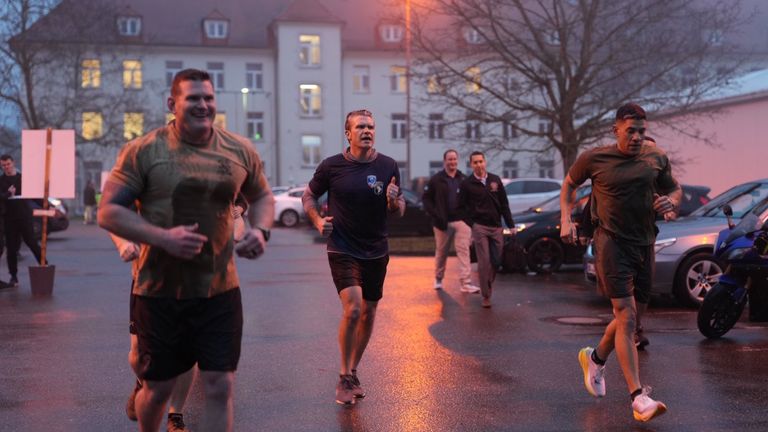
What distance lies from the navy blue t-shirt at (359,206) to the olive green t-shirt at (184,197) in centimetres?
246

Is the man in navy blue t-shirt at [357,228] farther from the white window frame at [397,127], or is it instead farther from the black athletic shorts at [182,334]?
the white window frame at [397,127]

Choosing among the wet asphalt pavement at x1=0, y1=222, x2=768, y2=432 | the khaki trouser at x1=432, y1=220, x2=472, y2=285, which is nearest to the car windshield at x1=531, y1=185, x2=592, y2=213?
the khaki trouser at x1=432, y1=220, x2=472, y2=285

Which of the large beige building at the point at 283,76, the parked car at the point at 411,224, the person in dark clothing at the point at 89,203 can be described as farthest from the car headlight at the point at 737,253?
the large beige building at the point at 283,76

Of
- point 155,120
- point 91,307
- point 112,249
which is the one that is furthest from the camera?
point 155,120

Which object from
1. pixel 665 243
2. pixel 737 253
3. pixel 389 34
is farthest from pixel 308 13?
pixel 737 253

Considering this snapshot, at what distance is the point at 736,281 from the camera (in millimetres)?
9469

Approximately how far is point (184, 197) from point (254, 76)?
5834 centimetres

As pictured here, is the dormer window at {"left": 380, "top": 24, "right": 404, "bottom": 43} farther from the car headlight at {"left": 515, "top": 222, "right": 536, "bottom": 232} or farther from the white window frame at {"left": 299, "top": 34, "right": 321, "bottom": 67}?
the car headlight at {"left": 515, "top": 222, "right": 536, "bottom": 232}

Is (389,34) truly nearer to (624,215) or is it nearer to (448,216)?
(448,216)

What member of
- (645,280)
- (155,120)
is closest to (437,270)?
(645,280)

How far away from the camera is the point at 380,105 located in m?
62.5

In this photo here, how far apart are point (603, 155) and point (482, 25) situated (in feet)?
62.3

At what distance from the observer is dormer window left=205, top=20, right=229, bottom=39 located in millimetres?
61531

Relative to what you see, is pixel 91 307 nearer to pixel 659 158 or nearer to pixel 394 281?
pixel 394 281
